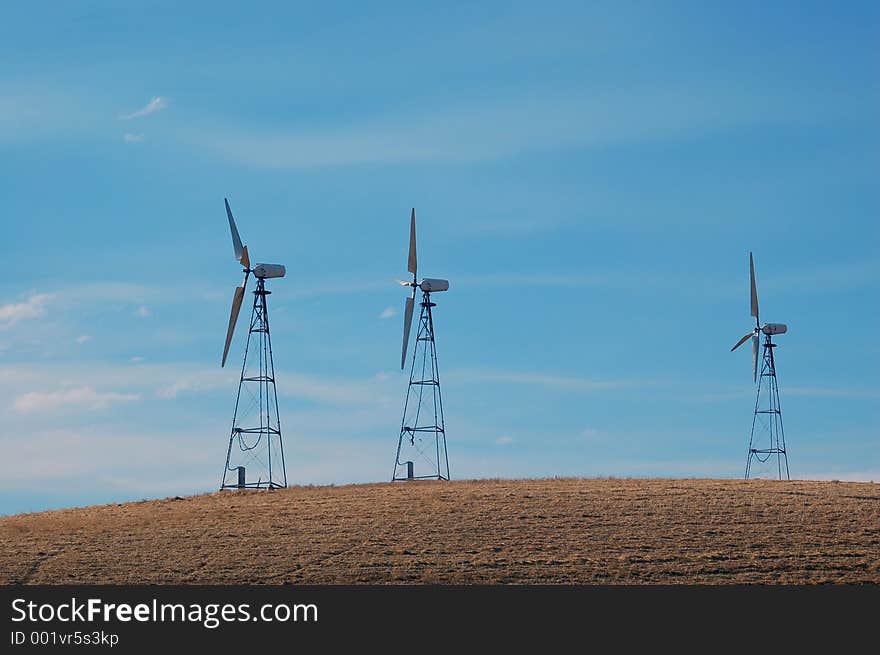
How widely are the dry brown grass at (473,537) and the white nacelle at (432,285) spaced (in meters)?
15.7

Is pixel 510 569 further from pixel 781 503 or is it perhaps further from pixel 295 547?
pixel 781 503

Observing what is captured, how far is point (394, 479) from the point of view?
77.4 m

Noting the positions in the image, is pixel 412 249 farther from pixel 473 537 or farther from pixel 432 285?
pixel 473 537

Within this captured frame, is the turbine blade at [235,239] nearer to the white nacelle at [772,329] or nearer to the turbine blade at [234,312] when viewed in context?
the turbine blade at [234,312]

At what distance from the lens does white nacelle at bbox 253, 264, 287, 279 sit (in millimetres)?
77875

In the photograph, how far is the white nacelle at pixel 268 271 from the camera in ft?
255

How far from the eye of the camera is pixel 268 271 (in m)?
78.2

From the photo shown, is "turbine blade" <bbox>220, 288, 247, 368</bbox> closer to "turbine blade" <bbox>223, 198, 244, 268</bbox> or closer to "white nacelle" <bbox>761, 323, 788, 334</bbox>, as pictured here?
"turbine blade" <bbox>223, 198, 244, 268</bbox>

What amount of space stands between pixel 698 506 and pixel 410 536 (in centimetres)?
1551

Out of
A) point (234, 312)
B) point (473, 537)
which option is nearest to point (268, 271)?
point (234, 312)

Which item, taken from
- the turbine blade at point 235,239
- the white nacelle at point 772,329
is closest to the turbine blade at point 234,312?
the turbine blade at point 235,239

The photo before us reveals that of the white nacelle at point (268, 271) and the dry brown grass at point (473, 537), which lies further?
the white nacelle at point (268, 271)
